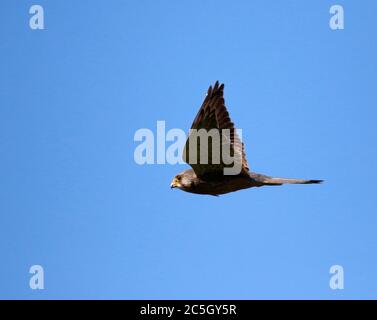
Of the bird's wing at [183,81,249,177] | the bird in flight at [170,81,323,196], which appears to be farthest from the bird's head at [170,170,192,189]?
the bird's wing at [183,81,249,177]

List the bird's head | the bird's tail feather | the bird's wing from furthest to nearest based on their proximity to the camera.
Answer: the bird's head
the bird's tail feather
the bird's wing

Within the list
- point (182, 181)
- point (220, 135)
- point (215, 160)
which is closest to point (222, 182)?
point (215, 160)

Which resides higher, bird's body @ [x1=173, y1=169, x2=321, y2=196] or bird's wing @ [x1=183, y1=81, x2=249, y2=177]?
bird's wing @ [x1=183, y1=81, x2=249, y2=177]

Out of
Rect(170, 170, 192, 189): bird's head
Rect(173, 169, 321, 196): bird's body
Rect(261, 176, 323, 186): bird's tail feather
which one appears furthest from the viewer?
Rect(170, 170, 192, 189): bird's head

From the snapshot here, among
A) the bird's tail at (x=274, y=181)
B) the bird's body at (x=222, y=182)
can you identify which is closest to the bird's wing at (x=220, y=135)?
the bird's body at (x=222, y=182)

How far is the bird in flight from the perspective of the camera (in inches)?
546

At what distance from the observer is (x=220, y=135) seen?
1406 cm

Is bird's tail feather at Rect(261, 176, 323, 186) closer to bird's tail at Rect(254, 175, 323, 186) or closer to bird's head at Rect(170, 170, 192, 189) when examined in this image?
bird's tail at Rect(254, 175, 323, 186)

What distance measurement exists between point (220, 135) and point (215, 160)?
18.4 inches

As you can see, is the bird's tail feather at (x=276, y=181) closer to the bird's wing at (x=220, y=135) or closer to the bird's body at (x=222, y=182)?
the bird's body at (x=222, y=182)

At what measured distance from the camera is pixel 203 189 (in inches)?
572

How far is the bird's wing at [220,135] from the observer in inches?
545

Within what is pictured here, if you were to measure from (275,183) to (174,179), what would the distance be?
6.23 feet
